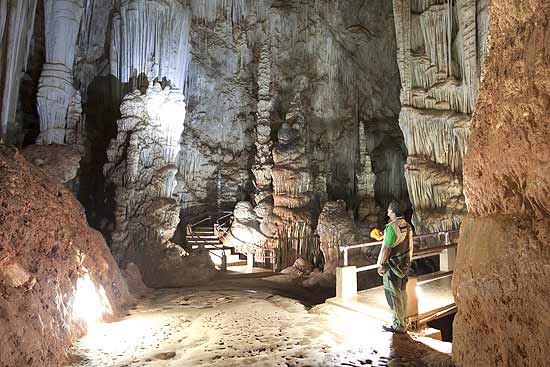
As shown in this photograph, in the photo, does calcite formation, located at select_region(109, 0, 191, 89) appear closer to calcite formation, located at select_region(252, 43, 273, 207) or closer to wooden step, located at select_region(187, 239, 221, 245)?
calcite formation, located at select_region(252, 43, 273, 207)

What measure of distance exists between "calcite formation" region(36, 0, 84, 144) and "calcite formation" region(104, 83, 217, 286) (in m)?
1.62

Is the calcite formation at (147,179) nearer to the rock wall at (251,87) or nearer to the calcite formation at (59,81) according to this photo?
the rock wall at (251,87)

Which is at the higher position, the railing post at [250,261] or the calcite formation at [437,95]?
the calcite formation at [437,95]

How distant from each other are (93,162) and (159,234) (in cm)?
504

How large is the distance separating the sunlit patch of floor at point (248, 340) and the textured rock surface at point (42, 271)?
13.0 inches

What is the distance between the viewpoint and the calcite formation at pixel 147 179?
40.1 feet

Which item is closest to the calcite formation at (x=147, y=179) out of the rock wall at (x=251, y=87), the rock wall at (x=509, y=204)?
the rock wall at (x=251, y=87)

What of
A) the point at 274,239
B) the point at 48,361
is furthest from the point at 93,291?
the point at 274,239

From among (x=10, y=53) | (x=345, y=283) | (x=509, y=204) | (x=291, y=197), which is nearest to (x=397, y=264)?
(x=345, y=283)

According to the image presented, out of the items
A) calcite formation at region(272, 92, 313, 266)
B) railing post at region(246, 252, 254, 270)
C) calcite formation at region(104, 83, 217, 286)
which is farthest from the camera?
calcite formation at region(272, 92, 313, 266)

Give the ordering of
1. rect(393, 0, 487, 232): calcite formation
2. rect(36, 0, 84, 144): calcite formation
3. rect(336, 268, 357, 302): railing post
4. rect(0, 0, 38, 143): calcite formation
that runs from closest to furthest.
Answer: rect(336, 268, 357, 302): railing post
rect(0, 0, 38, 143): calcite formation
rect(393, 0, 487, 232): calcite formation
rect(36, 0, 84, 144): calcite formation

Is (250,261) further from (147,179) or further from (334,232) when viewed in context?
(147,179)

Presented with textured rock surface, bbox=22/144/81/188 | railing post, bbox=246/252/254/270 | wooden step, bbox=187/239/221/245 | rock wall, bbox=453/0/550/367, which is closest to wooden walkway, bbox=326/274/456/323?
rock wall, bbox=453/0/550/367

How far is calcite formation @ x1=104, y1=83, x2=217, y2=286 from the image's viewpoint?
40.1ft
